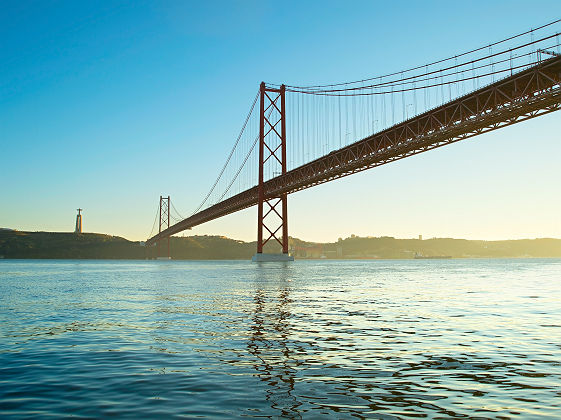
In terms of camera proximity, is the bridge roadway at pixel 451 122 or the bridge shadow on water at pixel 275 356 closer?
the bridge shadow on water at pixel 275 356

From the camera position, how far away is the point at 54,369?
7.17 m

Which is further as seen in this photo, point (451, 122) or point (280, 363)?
point (451, 122)

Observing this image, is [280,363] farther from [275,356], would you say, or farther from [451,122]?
[451,122]

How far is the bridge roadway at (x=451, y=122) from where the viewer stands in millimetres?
31062

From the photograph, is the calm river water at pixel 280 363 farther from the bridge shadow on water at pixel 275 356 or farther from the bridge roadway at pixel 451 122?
the bridge roadway at pixel 451 122

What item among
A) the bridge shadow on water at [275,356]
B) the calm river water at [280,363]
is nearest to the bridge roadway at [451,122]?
the calm river water at [280,363]

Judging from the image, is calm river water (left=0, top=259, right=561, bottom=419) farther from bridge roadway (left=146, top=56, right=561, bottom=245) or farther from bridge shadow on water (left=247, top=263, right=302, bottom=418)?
bridge roadway (left=146, top=56, right=561, bottom=245)

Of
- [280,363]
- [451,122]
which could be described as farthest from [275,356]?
[451,122]

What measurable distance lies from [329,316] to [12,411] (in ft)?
30.0

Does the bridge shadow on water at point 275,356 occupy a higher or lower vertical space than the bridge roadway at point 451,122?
lower

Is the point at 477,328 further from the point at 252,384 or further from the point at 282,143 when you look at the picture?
the point at 282,143

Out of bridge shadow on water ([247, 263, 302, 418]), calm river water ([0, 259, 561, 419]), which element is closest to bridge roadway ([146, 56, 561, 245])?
calm river water ([0, 259, 561, 419])

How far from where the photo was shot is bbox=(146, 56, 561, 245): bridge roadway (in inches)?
1223

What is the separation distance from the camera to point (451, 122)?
122 ft
